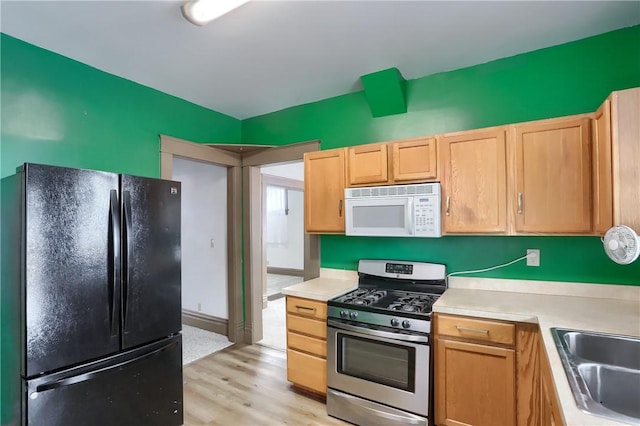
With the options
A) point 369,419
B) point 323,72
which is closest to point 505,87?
point 323,72

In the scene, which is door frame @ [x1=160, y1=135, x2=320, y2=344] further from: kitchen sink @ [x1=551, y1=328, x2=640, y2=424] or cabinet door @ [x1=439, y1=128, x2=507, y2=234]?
kitchen sink @ [x1=551, y1=328, x2=640, y2=424]

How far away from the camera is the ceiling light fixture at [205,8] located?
5.52 ft

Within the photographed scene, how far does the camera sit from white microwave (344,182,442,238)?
89.6 inches

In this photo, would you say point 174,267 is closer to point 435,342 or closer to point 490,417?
point 435,342

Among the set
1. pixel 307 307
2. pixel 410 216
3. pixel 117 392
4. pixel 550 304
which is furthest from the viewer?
pixel 307 307

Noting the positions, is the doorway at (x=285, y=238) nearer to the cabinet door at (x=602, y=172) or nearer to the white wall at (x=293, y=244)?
the white wall at (x=293, y=244)

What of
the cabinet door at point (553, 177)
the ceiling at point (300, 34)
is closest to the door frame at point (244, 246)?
the ceiling at point (300, 34)

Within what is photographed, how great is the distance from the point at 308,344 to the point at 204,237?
2350 mm

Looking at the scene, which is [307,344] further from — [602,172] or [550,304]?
[602,172]

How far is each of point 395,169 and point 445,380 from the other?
1.54m

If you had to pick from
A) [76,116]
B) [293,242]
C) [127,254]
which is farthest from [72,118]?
[293,242]

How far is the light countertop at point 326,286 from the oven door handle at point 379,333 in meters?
0.21

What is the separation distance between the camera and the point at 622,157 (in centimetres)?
155

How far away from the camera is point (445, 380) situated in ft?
6.58
